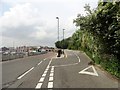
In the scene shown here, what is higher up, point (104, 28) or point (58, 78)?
point (104, 28)

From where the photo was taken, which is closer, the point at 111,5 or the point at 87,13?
the point at 111,5

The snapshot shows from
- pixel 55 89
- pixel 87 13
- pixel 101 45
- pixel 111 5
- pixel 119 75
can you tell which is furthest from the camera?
pixel 87 13

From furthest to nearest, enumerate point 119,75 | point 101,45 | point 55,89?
1. point 101,45
2. point 119,75
3. point 55,89

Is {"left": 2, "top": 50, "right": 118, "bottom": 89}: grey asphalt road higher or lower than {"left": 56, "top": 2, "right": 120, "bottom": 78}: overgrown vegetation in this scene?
lower

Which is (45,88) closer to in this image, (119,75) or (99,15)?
(119,75)

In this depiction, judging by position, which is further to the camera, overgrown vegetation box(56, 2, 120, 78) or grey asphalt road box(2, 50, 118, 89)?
overgrown vegetation box(56, 2, 120, 78)

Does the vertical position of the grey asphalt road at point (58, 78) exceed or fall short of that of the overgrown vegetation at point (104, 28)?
it falls short

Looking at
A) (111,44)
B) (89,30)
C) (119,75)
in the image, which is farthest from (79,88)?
(89,30)

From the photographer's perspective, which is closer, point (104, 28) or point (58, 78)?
point (58, 78)

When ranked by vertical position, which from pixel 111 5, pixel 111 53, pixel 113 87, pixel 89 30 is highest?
pixel 111 5

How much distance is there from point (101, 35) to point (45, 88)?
984 cm

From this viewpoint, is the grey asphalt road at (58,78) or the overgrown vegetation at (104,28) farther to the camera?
the overgrown vegetation at (104,28)

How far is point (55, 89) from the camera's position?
1274 cm

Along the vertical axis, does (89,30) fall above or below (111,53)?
above
